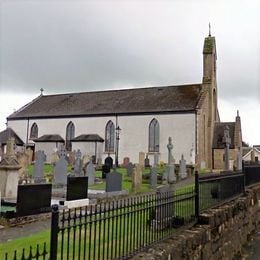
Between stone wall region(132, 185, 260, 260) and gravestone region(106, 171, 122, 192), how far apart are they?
5.45m

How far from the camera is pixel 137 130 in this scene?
39844mm

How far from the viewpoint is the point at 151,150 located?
1543 inches

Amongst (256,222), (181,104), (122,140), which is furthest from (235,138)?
(256,222)

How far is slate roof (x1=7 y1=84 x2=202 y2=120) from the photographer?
39.0 meters

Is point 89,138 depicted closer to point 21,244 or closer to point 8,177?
point 8,177

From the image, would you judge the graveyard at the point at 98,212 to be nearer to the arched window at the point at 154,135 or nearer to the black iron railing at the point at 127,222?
the black iron railing at the point at 127,222

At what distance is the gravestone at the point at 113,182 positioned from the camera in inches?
556

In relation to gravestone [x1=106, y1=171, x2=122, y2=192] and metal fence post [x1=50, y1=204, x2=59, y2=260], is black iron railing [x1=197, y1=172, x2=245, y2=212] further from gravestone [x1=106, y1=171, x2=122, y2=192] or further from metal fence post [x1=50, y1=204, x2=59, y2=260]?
gravestone [x1=106, y1=171, x2=122, y2=192]

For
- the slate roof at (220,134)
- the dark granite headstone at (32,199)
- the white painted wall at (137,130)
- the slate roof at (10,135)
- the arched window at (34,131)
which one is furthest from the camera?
the arched window at (34,131)

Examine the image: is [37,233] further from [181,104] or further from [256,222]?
[181,104]

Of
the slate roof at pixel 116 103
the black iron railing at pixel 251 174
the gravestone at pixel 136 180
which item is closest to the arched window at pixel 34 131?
the slate roof at pixel 116 103

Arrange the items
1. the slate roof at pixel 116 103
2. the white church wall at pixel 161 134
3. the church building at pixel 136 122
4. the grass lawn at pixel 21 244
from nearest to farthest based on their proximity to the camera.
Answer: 1. the grass lawn at pixel 21 244
2. the white church wall at pixel 161 134
3. the church building at pixel 136 122
4. the slate roof at pixel 116 103

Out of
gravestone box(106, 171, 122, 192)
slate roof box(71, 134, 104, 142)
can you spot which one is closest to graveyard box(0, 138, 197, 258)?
gravestone box(106, 171, 122, 192)

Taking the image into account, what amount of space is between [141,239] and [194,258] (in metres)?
1.31
